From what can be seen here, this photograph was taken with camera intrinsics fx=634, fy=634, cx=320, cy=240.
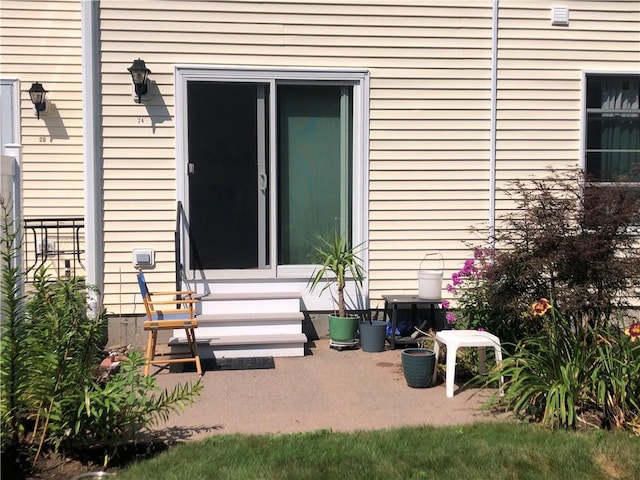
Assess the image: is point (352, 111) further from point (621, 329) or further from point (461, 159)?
point (621, 329)

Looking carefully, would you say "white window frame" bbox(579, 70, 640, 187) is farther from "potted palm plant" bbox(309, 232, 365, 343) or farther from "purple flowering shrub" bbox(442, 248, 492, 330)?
"potted palm plant" bbox(309, 232, 365, 343)

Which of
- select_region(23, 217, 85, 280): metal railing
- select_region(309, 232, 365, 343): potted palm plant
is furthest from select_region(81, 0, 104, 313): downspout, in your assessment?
select_region(309, 232, 365, 343): potted palm plant

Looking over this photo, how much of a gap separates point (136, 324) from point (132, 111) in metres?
2.13

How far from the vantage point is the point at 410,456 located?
11.7 ft

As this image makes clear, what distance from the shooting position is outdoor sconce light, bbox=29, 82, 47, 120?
23.0ft

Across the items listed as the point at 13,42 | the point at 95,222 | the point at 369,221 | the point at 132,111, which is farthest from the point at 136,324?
the point at 13,42

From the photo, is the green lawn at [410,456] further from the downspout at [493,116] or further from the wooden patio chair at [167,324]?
the downspout at [493,116]

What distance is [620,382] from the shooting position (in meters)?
3.88

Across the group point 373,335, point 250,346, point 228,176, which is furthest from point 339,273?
point 228,176

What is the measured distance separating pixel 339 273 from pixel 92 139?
2.73 metres

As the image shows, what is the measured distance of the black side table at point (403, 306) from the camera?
6246mm

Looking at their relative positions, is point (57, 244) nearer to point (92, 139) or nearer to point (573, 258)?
point (92, 139)

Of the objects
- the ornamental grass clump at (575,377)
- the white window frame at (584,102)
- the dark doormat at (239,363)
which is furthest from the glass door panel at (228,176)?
the white window frame at (584,102)

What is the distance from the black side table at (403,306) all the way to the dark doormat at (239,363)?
1.28 meters
